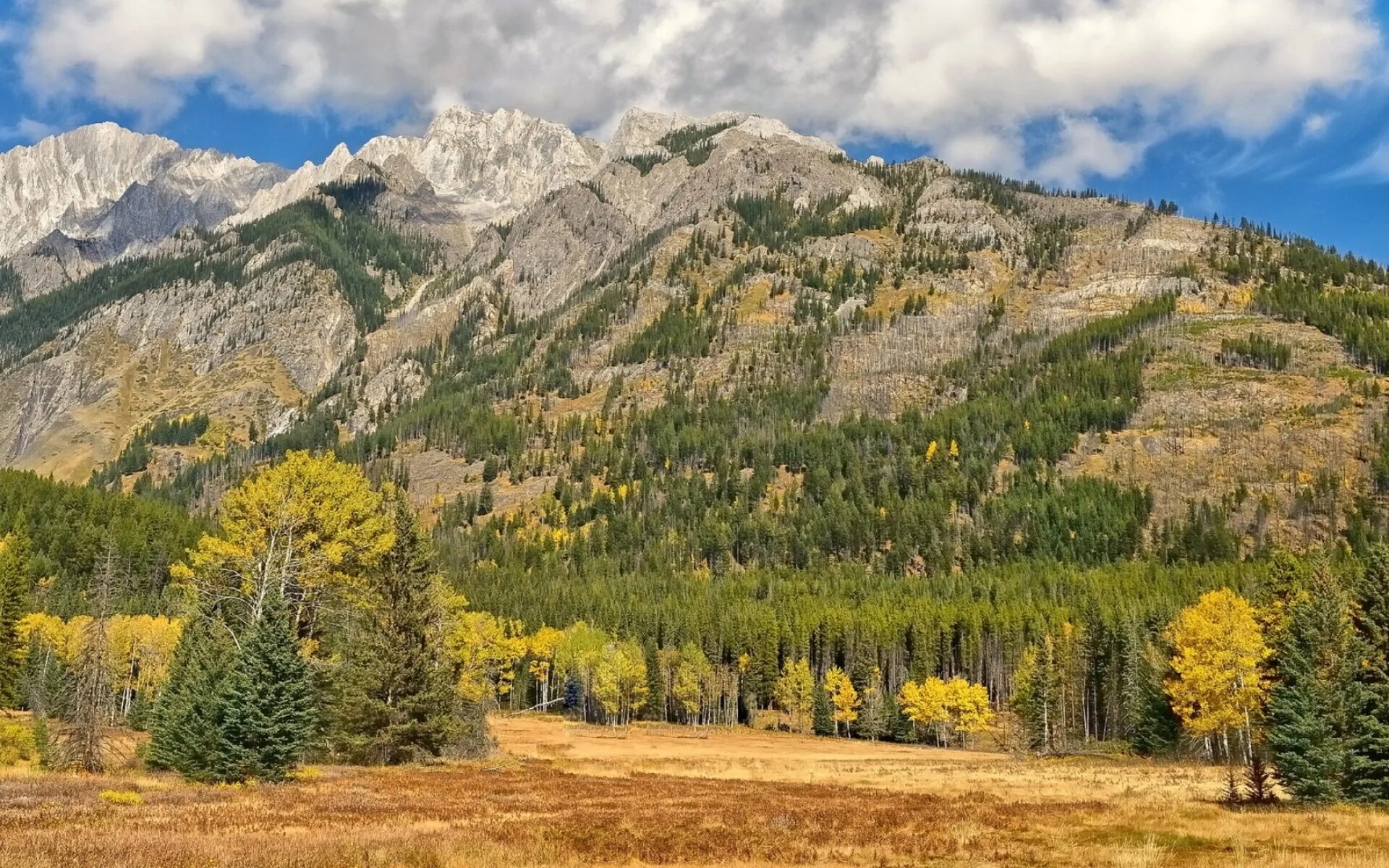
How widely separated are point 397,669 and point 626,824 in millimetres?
17073

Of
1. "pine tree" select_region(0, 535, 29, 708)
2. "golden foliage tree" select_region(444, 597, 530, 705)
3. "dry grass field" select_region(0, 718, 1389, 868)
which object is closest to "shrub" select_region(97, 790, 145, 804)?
"dry grass field" select_region(0, 718, 1389, 868)

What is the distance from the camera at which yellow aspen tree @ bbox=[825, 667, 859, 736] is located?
110500mm

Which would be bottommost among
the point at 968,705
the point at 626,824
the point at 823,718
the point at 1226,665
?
the point at 823,718

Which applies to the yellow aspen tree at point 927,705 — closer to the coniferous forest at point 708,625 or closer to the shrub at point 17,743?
the coniferous forest at point 708,625

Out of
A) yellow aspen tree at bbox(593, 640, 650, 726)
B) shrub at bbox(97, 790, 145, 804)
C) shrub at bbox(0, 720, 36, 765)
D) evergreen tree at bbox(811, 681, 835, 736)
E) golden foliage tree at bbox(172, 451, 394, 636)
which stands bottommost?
evergreen tree at bbox(811, 681, 835, 736)

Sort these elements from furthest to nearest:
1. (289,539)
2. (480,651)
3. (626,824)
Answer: (480,651), (289,539), (626,824)

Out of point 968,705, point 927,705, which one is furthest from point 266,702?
point 968,705

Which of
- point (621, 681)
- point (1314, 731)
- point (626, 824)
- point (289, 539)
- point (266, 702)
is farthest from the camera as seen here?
point (621, 681)

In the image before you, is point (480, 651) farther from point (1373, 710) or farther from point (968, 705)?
point (1373, 710)

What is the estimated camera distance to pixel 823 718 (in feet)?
366

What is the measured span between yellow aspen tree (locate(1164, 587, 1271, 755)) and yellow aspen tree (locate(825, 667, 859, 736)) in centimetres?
5485

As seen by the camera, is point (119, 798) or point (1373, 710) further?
point (1373, 710)

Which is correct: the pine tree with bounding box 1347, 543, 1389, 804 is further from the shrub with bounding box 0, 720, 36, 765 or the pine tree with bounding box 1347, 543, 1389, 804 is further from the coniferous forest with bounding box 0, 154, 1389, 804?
the shrub with bounding box 0, 720, 36, 765

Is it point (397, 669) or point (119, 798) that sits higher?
point (397, 669)
